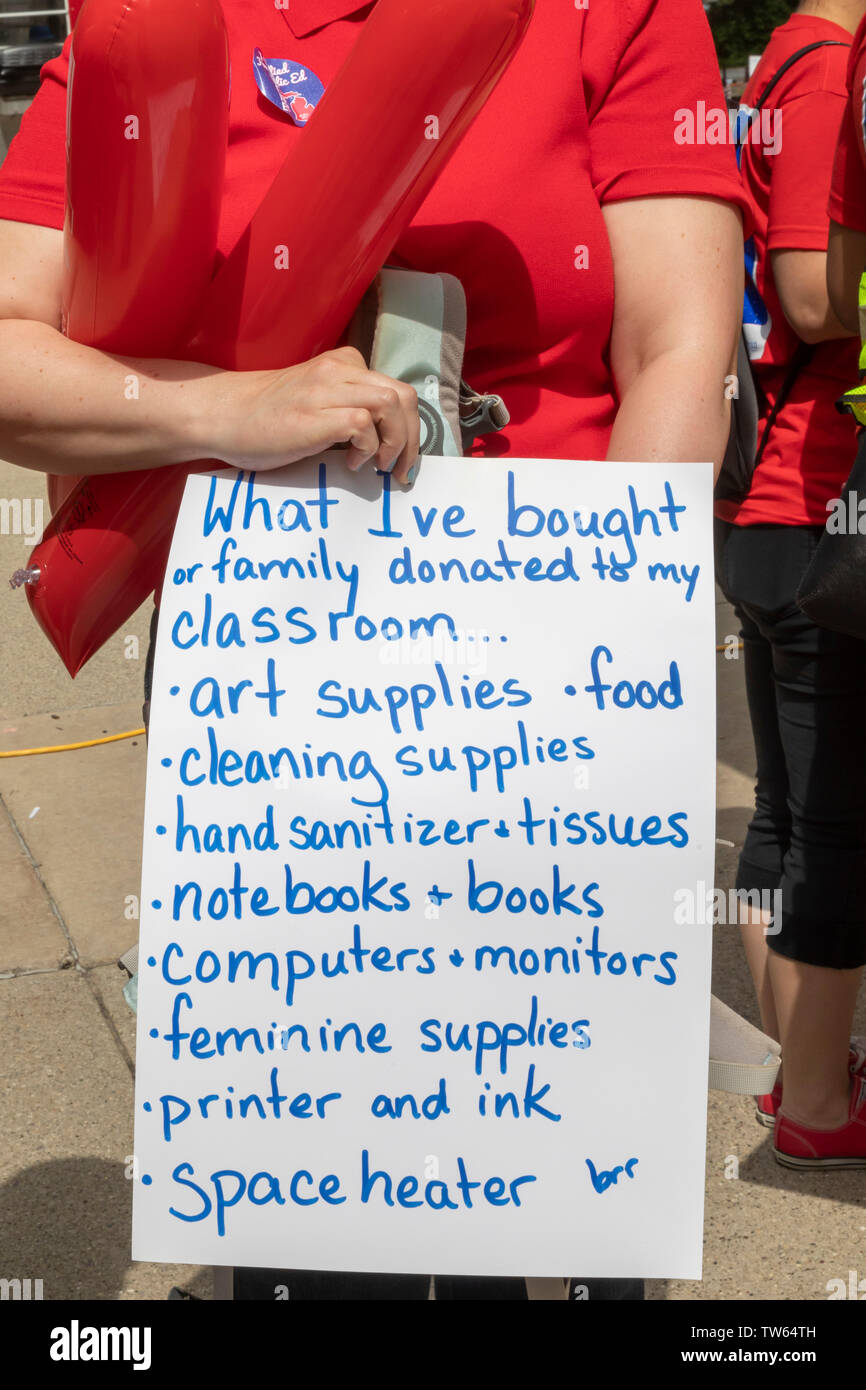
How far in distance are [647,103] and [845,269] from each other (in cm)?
83

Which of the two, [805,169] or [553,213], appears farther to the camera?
[805,169]

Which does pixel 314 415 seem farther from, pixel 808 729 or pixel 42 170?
pixel 808 729

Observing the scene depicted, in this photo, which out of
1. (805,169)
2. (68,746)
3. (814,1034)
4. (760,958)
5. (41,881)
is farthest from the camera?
(68,746)

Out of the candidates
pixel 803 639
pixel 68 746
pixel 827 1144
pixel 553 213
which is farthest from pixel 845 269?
pixel 68 746

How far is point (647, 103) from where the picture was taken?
1.33 meters

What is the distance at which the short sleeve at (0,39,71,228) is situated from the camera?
1.30m

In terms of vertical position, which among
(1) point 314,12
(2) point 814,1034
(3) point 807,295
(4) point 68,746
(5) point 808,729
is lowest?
(4) point 68,746

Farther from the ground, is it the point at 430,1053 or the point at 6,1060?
the point at 430,1053

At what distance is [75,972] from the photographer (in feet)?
10.3

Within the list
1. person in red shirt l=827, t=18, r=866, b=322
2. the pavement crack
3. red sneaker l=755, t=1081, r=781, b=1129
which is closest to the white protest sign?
person in red shirt l=827, t=18, r=866, b=322

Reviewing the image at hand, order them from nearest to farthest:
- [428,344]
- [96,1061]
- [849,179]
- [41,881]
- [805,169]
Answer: [428,344], [849,179], [805,169], [96,1061], [41,881]
